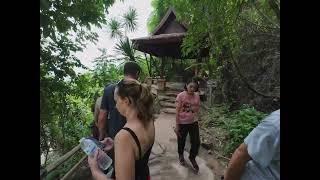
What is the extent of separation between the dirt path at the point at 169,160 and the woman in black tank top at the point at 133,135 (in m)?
0.18

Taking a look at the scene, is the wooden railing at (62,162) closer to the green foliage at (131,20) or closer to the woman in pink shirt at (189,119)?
the woman in pink shirt at (189,119)

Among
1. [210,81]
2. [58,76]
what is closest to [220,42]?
[210,81]

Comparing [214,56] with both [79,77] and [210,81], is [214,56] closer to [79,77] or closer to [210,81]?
[210,81]

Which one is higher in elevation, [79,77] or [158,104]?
[79,77]

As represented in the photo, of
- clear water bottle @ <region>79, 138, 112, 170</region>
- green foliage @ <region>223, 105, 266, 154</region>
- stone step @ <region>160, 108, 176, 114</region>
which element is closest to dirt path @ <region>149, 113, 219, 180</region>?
stone step @ <region>160, 108, 176, 114</region>

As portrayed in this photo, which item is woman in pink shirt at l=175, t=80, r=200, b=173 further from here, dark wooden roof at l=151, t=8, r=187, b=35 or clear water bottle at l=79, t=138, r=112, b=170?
clear water bottle at l=79, t=138, r=112, b=170

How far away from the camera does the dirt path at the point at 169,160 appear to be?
1279 mm

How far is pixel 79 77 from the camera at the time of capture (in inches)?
59.1

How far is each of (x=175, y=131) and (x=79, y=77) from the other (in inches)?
20.5

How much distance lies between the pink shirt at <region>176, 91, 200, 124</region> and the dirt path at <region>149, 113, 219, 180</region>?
0.14ft

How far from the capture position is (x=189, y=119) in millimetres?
1373

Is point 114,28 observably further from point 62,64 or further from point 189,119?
point 189,119

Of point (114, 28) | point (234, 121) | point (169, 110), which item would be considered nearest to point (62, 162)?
point (169, 110)

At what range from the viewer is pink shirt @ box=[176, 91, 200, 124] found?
135 cm
